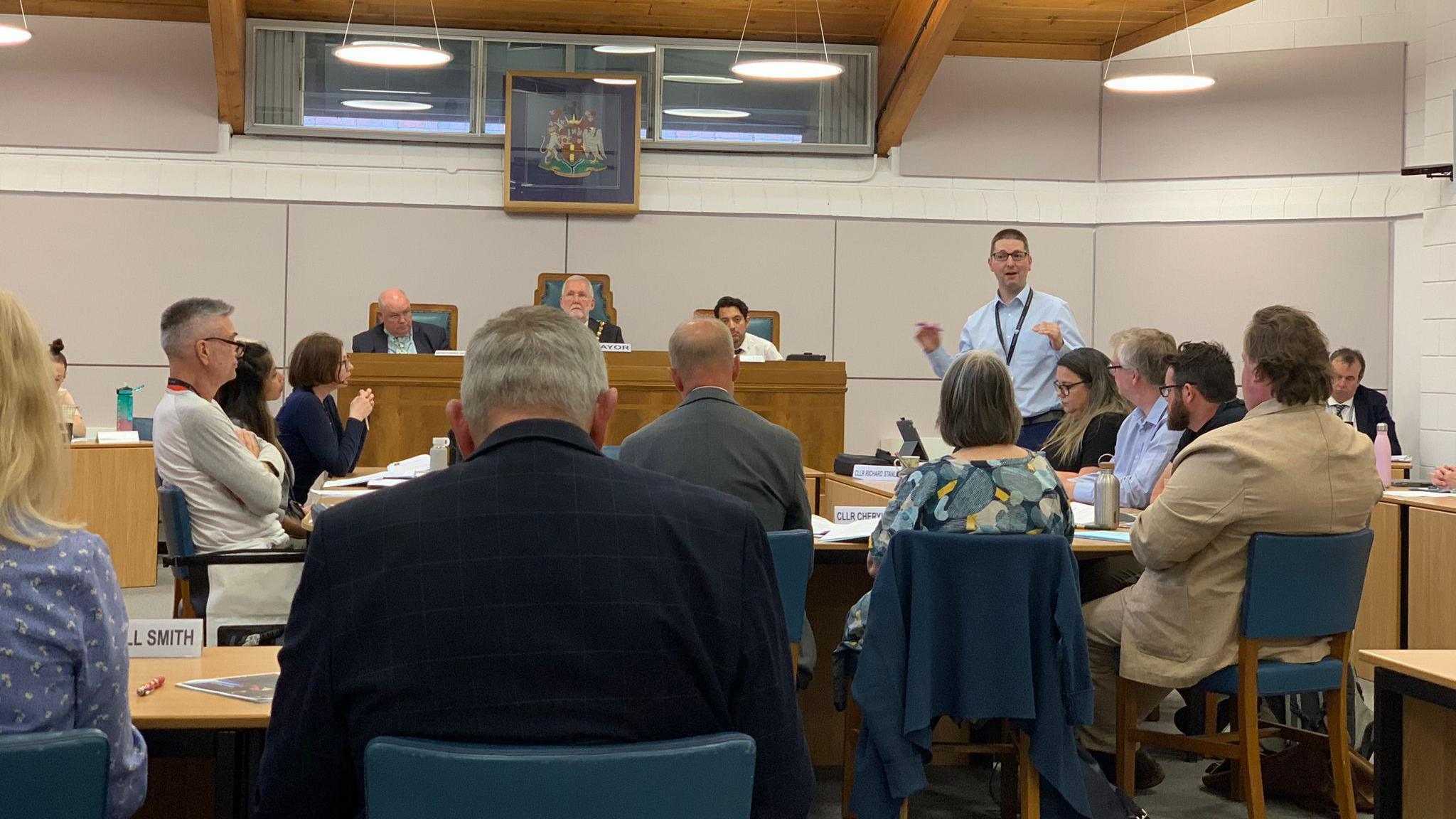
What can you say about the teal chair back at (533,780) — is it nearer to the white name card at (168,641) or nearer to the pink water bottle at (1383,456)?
the white name card at (168,641)

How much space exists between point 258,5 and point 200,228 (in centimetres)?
161

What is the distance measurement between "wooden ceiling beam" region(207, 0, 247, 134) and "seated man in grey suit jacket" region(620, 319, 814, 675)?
233 inches

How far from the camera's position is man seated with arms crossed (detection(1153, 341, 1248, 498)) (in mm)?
3947

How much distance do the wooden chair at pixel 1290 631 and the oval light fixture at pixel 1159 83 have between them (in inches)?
201

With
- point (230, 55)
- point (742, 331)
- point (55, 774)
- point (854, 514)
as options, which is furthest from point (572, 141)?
point (55, 774)

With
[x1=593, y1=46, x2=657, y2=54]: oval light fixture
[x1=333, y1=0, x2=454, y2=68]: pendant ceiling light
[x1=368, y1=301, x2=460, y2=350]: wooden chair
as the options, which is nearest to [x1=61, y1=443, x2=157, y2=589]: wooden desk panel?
[x1=368, y1=301, x2=460, y2=350]: wooden chair

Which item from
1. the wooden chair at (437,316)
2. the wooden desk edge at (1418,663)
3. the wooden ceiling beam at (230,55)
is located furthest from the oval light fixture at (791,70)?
the wooden desk edge at (1418,663)

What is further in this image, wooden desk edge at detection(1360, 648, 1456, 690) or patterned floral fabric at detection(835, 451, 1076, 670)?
patterned floral fabric at detection(835, 451, 1076, 670)

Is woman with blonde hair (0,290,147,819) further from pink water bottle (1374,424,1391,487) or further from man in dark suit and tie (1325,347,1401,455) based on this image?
man in dark suit and tie (1325,347,1401,455)

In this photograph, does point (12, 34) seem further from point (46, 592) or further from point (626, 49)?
point (46, 592)

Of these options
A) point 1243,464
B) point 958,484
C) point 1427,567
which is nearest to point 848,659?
point 958,484

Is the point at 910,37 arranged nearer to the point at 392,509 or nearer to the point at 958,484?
the point at 958,484

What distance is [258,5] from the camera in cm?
898

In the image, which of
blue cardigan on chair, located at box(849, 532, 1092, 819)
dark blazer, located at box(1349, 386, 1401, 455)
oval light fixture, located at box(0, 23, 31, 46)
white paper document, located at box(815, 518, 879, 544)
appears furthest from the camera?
dark blazer, located at box(1349, 386, 1401, 455)
